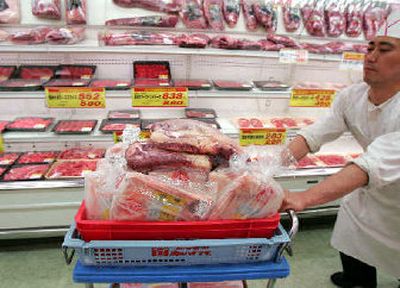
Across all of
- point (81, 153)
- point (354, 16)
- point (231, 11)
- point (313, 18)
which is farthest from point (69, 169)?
point (354, 16)

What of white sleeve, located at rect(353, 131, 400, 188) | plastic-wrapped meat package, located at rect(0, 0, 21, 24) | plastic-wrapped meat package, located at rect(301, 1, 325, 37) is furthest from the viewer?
plastic-wrapped meat package, located at rect(301, 1, 325, 37)

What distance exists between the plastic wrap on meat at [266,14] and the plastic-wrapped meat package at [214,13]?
0.35 meters

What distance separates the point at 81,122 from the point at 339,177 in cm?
240

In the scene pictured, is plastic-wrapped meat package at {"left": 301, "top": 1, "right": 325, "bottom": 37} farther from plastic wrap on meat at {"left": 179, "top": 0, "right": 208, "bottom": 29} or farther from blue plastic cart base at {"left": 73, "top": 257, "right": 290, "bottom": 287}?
blue plastic cart base at {"left": 73, "top": 257, "right": 290, "bottom": 287}

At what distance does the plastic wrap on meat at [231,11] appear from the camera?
297 cm

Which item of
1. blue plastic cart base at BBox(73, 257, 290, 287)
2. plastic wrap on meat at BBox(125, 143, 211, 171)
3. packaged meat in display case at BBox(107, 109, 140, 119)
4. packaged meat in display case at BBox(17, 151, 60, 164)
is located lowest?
packaged meat in display case at BBox(17, 151, 60, 164)

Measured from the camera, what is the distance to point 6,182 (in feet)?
8.05

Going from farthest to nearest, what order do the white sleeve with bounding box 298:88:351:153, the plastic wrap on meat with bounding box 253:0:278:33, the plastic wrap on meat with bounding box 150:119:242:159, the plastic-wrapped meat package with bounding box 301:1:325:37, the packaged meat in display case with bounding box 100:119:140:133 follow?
the plastic-wrapped meat package with bounding box 301:1:325:37 → the plastic wrap on meat with bounding box 253:0:278:33 → the packaged meat in display case with bounding box 100:119:140:133 → the white sleeve with bounding box 298:88:351:153 → the plastic wrap on meat with bounding box 150:119:242:159

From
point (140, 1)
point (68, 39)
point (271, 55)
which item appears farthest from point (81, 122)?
point (271, 55)

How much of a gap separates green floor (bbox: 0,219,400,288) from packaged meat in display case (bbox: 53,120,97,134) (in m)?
0.98

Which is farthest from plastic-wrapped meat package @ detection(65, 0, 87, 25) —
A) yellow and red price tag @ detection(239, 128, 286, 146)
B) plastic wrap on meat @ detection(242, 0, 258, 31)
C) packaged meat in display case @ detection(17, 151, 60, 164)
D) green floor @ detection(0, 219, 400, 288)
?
green floor @ detection(0, 219, 400, 288)

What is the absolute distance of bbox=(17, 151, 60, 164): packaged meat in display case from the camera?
2760 mm

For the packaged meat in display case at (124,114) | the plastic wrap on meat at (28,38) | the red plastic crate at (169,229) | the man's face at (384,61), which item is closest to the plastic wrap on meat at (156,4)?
the plastic wrap on meat at (28,38)

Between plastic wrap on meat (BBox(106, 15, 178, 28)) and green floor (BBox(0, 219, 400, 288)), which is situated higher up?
plastic wrap on meat (BBox(106, 15, 178, 28))
